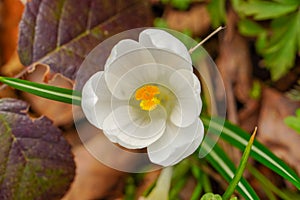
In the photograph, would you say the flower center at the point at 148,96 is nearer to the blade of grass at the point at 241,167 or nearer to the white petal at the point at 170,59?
the white petal at the point at 170,59

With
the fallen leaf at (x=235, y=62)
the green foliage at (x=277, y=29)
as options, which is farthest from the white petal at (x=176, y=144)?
the fallen leaf at (x=235, y=62)

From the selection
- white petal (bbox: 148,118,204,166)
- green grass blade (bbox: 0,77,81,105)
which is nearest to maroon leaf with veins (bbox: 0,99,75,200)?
green grass blade (bbox: 0,77,81,105)

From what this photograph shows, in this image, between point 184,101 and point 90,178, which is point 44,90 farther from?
point 90,178

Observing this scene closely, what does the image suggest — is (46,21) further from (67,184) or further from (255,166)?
(255,166)

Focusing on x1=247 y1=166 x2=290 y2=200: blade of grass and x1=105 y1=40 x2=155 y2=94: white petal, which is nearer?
x1=105 y1=40 x2=155 y2=94: white petal


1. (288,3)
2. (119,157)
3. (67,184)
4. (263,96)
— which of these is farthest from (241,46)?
(67,184)

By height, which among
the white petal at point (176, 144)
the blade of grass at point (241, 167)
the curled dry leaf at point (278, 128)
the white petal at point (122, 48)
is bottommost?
the curled dry leaf at point (278, 128)

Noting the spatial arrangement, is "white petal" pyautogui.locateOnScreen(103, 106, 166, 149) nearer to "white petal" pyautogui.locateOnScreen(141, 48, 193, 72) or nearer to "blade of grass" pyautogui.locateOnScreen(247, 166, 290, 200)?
"white petal" pyautogui.locateOnScreen(141, 48, 193, 72)
